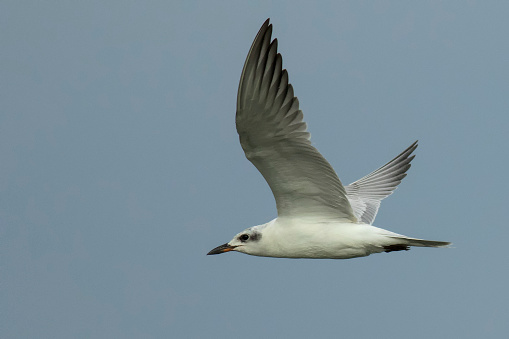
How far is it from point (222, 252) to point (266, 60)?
11.4ft

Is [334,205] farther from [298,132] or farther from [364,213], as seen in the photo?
[364,213]

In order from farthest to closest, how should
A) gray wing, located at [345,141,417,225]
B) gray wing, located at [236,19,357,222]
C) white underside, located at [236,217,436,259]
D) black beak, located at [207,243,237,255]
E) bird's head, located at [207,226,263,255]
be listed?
gray wing, located at [345,141,417,225] → black beak, located at [207,243,237,255] → bird's head, located at [207,226,263,255] → white underside, located at [236,217,436,259] → gray wing, located at [236,19,357,222]

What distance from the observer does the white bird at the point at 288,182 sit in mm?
9312

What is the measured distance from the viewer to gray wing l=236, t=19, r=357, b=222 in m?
9.28

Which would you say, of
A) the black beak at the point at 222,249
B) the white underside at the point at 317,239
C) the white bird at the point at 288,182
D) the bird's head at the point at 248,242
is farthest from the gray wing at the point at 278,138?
the black beak at the point at 222,249

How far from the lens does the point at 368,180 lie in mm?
14734

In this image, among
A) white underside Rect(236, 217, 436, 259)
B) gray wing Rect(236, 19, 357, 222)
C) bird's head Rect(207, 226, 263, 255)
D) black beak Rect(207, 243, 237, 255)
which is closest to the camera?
gray wing Rect(236, 19, 357, 222)

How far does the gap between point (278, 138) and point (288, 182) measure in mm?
971

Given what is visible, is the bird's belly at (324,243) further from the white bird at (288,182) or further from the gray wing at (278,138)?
the gray wing at (278,138)

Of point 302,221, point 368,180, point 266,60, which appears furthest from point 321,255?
point 368,180

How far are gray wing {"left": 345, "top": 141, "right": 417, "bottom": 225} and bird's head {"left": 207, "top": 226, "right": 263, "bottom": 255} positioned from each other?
Answer: 2.86m

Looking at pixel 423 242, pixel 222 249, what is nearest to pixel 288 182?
pixel 222 249

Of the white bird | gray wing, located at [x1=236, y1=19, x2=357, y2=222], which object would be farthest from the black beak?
gray wing, located at [x1=236, y1=19, x2=357, y2=222]

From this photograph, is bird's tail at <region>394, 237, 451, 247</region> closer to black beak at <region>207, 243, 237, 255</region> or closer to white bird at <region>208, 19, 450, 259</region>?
white bird at <region>208, 19, 450, 259</region>
